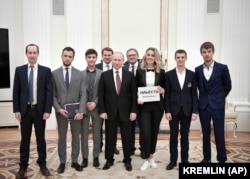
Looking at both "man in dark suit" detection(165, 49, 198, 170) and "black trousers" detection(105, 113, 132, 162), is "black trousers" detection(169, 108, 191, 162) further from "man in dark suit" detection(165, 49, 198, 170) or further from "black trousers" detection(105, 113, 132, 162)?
"black trousers" detection(105, 113, 132, 162)

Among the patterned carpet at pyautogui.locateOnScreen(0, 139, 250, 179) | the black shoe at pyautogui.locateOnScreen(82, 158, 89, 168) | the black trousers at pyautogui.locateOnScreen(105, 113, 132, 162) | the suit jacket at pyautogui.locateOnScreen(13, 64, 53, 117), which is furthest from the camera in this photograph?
the black shoe at pyautogui.locateOnScreen(82, 158, 89, 168)

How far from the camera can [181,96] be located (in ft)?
12.3

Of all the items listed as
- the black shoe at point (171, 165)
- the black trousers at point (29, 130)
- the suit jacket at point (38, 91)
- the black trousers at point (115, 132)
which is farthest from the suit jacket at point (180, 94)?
the black trousers at point (29, 130)

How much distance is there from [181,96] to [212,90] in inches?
17.1

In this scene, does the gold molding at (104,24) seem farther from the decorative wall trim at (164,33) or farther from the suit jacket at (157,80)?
the suit jacket at (157,80)

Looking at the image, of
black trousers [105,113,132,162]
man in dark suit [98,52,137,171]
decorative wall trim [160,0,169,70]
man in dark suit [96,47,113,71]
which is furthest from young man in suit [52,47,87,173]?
decorative wall trim [160,0,169,70]

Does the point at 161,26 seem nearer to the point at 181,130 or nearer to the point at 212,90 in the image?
the point at 212,90

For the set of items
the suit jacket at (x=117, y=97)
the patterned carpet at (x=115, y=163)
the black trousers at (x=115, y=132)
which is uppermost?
the suit jacket at (x=117, y=97)

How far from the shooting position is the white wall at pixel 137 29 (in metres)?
6.66

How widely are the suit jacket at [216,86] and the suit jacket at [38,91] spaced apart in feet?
6.53

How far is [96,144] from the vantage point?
404cm

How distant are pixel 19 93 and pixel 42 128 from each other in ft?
1.69

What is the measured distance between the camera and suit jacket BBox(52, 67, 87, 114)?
12.1ft

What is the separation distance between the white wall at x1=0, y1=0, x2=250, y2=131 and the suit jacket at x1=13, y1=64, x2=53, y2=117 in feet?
11.1
